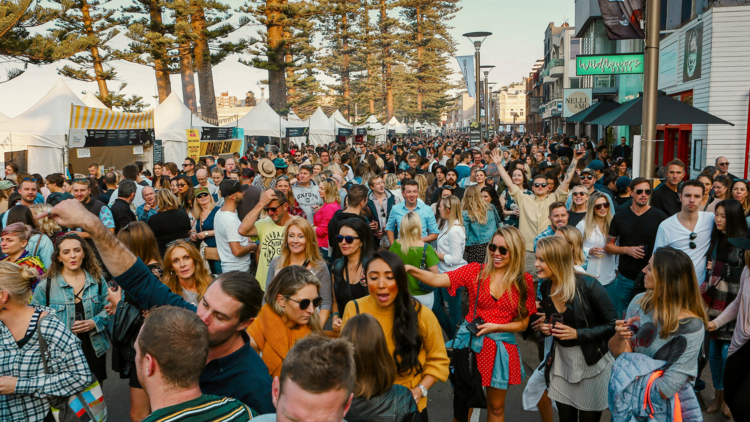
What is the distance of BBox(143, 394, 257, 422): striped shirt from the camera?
77.8 inches

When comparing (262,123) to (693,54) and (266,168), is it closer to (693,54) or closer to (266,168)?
(266,168)

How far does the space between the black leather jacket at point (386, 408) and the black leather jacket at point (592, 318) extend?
Answer: 154 cm

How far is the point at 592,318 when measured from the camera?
12.0 ft

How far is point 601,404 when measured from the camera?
3602 millimetres

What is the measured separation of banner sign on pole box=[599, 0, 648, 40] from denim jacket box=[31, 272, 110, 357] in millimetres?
7502

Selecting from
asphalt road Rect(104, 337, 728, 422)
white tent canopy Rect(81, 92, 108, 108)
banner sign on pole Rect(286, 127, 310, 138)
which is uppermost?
white tent canopy Rect(81, 92, 108, 108)

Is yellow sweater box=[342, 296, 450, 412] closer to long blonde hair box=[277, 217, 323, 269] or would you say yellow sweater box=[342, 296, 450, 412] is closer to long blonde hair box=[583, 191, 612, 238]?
long blonde hair box=[277, 217, 323, 269]

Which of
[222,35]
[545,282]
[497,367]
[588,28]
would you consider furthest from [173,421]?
[588,28]

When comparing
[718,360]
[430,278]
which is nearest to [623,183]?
[718,360]

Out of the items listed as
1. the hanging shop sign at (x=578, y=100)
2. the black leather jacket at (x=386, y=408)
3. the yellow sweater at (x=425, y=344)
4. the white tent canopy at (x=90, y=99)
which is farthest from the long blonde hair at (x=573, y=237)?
the white tent canopy at (x=90, y=99)

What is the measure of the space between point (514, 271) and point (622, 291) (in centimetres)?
254

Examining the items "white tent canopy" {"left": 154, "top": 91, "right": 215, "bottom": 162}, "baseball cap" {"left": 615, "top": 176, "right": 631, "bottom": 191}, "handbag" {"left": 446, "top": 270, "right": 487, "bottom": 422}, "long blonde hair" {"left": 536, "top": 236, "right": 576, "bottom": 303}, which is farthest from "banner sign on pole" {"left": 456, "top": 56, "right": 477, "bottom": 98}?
"handbag" {"left": 446, "top": 270, "right": 487, "bottom": 422}

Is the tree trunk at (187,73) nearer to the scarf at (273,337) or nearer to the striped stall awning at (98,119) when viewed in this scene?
the striped stall awning at (98,119)

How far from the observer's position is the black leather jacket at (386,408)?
244 cm
